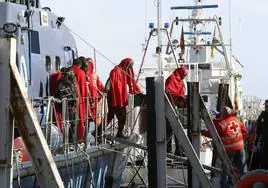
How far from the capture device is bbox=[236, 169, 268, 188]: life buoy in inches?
321

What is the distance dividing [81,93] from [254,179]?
3.44 m

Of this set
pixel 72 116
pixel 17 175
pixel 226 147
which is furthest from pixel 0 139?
pixel 226 147

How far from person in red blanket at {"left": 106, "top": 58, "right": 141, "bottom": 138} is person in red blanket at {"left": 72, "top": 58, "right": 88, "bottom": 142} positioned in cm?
91

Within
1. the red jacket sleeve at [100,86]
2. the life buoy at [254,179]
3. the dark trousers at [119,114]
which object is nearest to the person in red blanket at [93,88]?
the red jacket sleeve at [100,86]

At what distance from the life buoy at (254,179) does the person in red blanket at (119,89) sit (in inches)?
152

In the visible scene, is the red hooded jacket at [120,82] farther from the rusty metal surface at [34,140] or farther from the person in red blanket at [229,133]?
the rusty metal surface at [34,140]

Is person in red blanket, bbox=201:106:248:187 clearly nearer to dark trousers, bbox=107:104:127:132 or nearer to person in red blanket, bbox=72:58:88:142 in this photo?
dark trousers, bbox=107:104:127:132

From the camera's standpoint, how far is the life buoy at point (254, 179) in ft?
26.8

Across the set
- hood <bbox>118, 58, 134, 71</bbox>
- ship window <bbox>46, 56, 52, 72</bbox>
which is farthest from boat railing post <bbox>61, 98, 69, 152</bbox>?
hood <bbox>118, 58, 134, 71</bbox>

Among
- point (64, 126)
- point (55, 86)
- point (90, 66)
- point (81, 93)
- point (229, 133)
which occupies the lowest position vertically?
point (229, 133)

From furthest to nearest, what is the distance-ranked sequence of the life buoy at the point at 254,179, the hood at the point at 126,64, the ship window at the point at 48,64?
1. the hood at the point at 126,64
2. the ship window at the point at 48,64
3. the life buoy at the point at 254,179

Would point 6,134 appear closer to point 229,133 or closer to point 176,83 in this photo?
point 229,133

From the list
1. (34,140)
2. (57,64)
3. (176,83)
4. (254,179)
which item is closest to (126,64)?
(57,64)

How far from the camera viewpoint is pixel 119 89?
11789 millimetres
